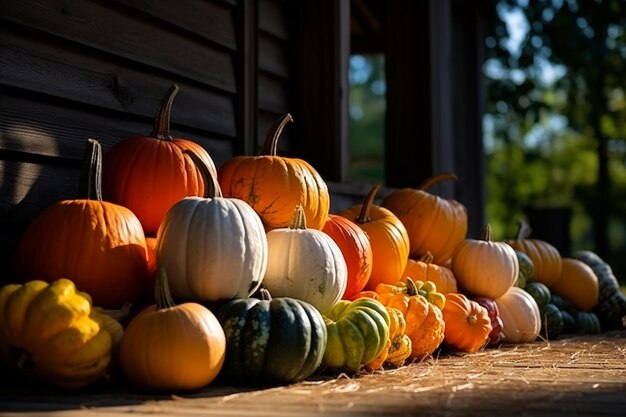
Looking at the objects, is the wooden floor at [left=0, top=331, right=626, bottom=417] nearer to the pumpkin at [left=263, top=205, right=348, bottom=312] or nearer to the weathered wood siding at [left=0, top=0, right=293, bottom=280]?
the pumpkin at [left=263, top=205, right=348, bottom=312]

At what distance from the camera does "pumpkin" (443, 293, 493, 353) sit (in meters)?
3.97

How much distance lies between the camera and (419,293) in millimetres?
3943

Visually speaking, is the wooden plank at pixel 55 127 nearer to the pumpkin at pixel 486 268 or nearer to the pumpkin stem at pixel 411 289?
the pumpkin stem at pixel 411 289

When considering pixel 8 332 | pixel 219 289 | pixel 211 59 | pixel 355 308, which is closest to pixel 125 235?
pixel 219 289

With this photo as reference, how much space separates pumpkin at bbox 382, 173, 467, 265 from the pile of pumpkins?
496mm

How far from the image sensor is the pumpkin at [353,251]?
3.97 meters

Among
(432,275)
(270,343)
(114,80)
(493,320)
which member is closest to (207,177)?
(270,343)

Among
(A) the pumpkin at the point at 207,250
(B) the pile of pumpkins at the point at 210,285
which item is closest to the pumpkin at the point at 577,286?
(B) the pile of pumpkins at the point at 210,285

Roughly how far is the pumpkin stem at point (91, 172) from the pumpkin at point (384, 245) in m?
1.49

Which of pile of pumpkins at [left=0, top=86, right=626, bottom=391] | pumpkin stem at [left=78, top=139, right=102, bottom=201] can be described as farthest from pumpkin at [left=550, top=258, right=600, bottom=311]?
pumpkin stem at [left=78, top=139, right=102, bottom=201]

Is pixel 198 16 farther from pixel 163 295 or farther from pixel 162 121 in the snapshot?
pixel 163 295

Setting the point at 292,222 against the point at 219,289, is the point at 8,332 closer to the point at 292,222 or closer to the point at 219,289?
the point at 219,289

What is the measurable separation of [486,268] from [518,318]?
0.99ft

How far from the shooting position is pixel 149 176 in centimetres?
355
